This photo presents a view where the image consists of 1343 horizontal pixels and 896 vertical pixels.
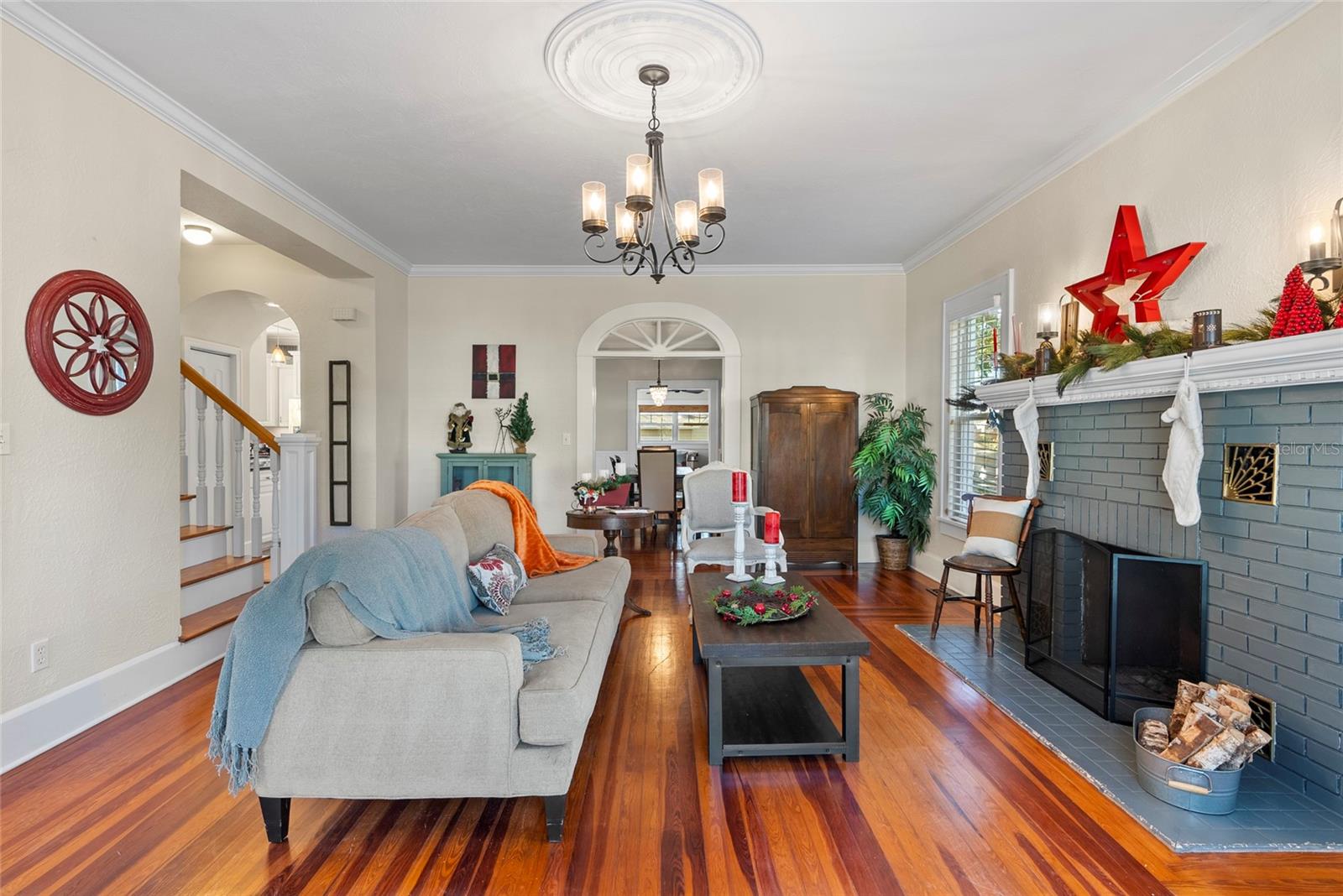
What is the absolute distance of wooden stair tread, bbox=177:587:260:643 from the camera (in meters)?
3.34

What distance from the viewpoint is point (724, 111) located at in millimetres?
3178

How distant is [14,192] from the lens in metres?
2.43

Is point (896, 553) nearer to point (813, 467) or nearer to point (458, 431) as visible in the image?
point (813, 467)

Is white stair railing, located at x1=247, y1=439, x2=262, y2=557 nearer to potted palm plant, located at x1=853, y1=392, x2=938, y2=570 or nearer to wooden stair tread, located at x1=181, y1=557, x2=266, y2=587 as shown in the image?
wooden stair tread, located at x1=181, y1=557, x2=266, y2=587

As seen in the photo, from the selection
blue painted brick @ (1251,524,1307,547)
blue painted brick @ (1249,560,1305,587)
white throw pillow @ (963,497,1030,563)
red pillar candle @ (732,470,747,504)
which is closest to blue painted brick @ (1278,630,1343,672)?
blue painted brick @ (1249,560,1305,587)

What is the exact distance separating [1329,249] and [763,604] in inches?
91.7

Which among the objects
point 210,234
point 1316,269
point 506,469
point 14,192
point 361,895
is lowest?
point 361,895

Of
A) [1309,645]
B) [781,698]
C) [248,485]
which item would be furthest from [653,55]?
[248,485]

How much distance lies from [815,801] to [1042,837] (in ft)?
2.27

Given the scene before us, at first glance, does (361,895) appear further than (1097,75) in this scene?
No

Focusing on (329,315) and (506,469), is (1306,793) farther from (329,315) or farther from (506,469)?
(329,315)

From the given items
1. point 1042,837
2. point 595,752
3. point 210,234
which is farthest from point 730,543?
point 210,234

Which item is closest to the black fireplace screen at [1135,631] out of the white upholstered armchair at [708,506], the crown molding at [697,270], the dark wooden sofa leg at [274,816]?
the white upholstered armchair at [708,506]

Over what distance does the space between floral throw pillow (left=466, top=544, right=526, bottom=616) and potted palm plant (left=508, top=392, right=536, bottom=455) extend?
304cm
